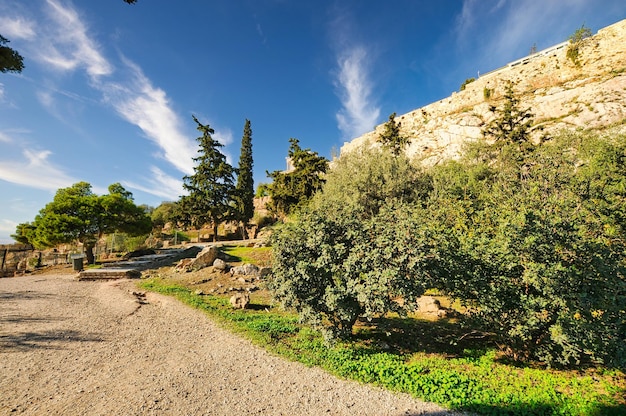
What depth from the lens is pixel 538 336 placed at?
7.64 m

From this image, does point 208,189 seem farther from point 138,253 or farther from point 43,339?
point 43,339

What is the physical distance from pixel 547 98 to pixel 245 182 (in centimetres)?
6573

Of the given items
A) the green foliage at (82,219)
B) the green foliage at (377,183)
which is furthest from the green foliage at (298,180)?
the green foliage at (82,219)

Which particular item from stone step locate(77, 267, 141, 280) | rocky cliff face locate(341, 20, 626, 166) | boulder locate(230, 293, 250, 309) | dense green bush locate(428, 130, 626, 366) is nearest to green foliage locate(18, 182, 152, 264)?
stone step locate(77, 267, 141, 280)

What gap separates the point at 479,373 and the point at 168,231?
56241 millimetres

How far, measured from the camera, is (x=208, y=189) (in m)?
42.1

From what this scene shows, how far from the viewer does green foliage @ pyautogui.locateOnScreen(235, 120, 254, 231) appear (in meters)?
44.8

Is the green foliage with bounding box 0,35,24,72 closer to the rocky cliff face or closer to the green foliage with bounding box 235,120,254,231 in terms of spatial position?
the green foliage with bounding box 235,120,254,231

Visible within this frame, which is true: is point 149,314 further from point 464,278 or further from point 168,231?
point 168,231

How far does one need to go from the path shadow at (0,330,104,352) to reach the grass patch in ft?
15.0

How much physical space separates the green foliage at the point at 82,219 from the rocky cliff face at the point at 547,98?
33.9 m

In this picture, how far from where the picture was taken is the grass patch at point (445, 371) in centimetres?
602

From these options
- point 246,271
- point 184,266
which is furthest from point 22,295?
point 246,271

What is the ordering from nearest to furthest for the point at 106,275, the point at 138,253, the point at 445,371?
the point at 445,371
the point at 106,275
the point at 138,253
